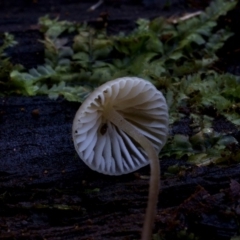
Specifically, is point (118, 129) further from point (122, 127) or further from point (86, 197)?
point (86, 197)

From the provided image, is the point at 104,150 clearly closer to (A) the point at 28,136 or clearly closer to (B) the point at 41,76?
(A) the point at 28,136

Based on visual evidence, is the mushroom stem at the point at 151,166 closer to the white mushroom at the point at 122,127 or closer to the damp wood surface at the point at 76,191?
the white mushroom at the point at 122,127

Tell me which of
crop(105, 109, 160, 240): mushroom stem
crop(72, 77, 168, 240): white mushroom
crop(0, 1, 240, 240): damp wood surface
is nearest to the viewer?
crop(105, 109, 160, 240): mushroom stem

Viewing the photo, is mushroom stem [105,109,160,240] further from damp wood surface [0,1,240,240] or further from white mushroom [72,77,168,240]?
damp wood surface [0,1,240,240]

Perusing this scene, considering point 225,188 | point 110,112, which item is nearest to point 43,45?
point 110,112

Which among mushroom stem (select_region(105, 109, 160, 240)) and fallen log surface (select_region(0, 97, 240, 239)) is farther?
fallen log surface (select_region(0, 97, 240, 239))

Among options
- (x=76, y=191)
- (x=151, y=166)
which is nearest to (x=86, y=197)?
(x=76, y=191)

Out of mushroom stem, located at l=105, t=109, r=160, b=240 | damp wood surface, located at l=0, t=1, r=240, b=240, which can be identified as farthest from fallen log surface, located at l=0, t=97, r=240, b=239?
mushroom stem, located at l=105, t=109, r=160, b=240

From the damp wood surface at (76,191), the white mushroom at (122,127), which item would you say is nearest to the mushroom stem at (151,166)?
the white mushroom at (122,127)
